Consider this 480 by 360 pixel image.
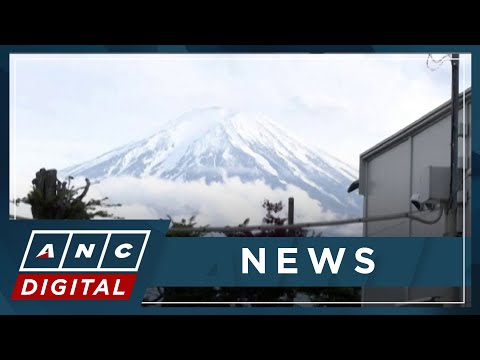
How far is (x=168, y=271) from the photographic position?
26.4 ft

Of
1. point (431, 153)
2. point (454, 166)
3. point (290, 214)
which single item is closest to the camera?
point (290, 214)

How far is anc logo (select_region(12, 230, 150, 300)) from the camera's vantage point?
8.03 meters

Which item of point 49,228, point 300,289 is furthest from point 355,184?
point 49,228

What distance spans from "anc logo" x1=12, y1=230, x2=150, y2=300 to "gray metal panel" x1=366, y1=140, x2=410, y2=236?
5.63 feet

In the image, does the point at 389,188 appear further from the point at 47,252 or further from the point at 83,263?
the point at 47,252

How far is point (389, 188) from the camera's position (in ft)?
27.6

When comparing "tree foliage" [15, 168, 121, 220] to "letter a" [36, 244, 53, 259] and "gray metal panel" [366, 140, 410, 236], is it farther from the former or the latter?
"gray metal panel" [366, 140, 410, 236]

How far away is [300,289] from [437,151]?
1485 millimetres

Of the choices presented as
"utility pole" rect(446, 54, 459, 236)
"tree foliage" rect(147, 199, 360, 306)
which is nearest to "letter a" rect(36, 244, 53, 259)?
"tree foliage" rect(147, 199, 360, 306)

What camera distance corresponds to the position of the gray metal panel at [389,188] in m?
8.07

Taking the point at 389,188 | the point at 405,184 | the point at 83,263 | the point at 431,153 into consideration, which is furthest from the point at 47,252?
the point at 431,153

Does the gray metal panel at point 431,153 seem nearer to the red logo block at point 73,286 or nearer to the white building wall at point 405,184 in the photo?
the white building wall at point 405,184

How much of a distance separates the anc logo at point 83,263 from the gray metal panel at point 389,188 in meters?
1.72

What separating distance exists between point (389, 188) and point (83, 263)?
2.35m
